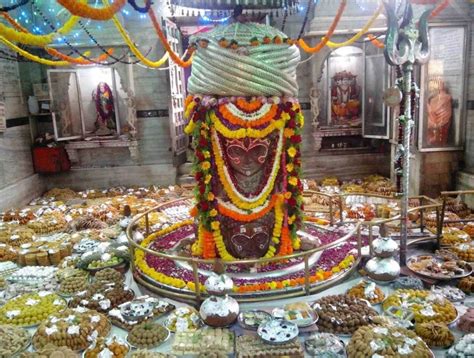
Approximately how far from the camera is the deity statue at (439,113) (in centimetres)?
1033

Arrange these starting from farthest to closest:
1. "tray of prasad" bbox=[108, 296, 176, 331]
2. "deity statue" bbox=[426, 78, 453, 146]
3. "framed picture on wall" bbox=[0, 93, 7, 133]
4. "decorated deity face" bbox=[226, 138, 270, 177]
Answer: "framed picture on wall" bbox=[0, 93, 7, 133], "deity statue" bbox=[426, 78, 453, 146], "decorated deity face" bbox=[226, 138, 270, 177], "tray of prasad" bbox=[108, 296, 176, 331]

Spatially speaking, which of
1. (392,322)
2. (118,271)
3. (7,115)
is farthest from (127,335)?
(7,115)

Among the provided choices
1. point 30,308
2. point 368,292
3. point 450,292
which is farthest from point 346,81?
point 30,308

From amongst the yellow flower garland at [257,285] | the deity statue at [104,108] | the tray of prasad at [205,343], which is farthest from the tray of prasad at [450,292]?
the deity statue at [104,108]

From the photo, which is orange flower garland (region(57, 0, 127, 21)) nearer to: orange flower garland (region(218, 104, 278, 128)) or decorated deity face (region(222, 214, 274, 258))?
orange flower garland (region(218, 104, 278, 128))

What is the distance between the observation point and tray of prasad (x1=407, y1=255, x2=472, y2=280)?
6.01 m

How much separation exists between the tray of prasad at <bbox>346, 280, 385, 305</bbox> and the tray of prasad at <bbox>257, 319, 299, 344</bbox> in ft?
3.76

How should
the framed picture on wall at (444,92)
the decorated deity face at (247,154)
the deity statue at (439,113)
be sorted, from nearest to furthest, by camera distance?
the decorated deity face at (247,154) < the framed picture on wall at (444,92) < the deity statue at (439,113)

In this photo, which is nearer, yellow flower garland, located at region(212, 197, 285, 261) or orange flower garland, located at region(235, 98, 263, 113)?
orange flower garland, located at region(235, 98, 263, 113)

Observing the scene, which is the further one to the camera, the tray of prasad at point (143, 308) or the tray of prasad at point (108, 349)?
the tray of prasad at point (143, 308)

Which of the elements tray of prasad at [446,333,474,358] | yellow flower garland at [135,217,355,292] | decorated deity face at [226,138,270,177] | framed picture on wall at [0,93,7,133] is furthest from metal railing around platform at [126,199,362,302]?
framed picture on wall at [0,93,7,133]

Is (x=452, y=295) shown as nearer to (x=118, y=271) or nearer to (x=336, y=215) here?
(x=336, y=215)

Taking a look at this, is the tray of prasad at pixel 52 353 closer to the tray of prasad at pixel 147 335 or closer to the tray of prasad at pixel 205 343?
Answer: the tray of prasad at pixel 147 335

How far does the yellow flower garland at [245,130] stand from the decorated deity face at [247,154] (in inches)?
3.3
